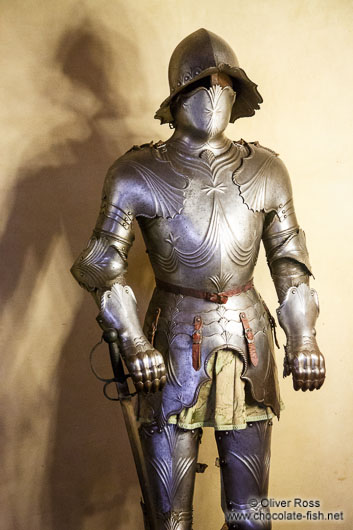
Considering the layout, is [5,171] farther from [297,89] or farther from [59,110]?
[297,89]

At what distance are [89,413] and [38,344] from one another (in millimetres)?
371

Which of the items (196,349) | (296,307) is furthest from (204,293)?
(296,307)

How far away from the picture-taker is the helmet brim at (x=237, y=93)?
246cm

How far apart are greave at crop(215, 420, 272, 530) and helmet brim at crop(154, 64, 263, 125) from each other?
1.07m

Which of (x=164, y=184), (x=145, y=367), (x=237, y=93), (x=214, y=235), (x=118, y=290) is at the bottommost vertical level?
(x=145, y=367)

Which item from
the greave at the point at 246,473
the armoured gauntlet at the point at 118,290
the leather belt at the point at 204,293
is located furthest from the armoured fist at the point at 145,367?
the greave at the point at 246,473

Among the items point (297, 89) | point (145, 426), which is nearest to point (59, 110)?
point (297, 89)

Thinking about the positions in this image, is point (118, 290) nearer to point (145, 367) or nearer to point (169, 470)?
point (145, 367)

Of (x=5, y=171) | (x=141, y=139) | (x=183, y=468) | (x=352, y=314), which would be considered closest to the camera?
(x=183, y=468)

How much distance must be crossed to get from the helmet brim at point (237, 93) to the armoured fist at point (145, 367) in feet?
2.63

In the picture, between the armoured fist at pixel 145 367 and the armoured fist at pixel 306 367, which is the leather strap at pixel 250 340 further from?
the armoured fist at pixel 145 367

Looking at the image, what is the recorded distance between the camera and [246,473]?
254cm

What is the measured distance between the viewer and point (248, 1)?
3275 mm

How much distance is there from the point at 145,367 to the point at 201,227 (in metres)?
0.48
